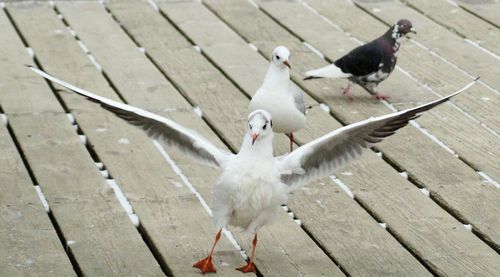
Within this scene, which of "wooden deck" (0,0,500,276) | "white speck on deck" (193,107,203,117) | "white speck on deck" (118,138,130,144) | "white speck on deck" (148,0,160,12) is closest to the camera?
"wooden deck" (0,0,500,276)

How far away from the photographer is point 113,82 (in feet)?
19.8

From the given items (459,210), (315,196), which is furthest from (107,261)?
(459,210)

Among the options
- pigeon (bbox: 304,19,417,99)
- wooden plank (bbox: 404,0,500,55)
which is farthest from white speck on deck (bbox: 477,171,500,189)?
wooden plank (bbox: 404,0,500,55)

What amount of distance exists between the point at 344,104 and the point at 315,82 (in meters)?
0.38

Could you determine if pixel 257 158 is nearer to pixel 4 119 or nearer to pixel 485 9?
pixel 4 119

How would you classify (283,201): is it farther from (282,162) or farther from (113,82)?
(113,82)

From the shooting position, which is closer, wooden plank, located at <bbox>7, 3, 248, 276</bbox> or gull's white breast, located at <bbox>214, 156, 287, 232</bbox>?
gull's white breast, located at <bbox>214, 156, 287, 232</bbox>

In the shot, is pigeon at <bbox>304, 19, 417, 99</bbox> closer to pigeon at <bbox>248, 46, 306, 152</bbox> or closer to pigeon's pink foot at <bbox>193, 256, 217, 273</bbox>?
pigeon at <bbox>248, 46, 306, 152</bbox>

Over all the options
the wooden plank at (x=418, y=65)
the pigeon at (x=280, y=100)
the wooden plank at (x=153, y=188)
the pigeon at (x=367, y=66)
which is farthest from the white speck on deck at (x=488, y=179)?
the wooden plank at (x=153, y=188)

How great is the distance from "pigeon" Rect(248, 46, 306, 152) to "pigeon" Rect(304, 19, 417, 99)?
0.88 meters

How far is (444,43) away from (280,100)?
2135 millimetres

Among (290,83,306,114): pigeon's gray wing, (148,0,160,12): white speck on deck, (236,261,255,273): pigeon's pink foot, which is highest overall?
(290,83,306,114): pigeon's gray wing

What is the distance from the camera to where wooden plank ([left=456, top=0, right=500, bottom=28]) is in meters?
7.36

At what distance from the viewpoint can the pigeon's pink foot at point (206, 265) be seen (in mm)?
4020
